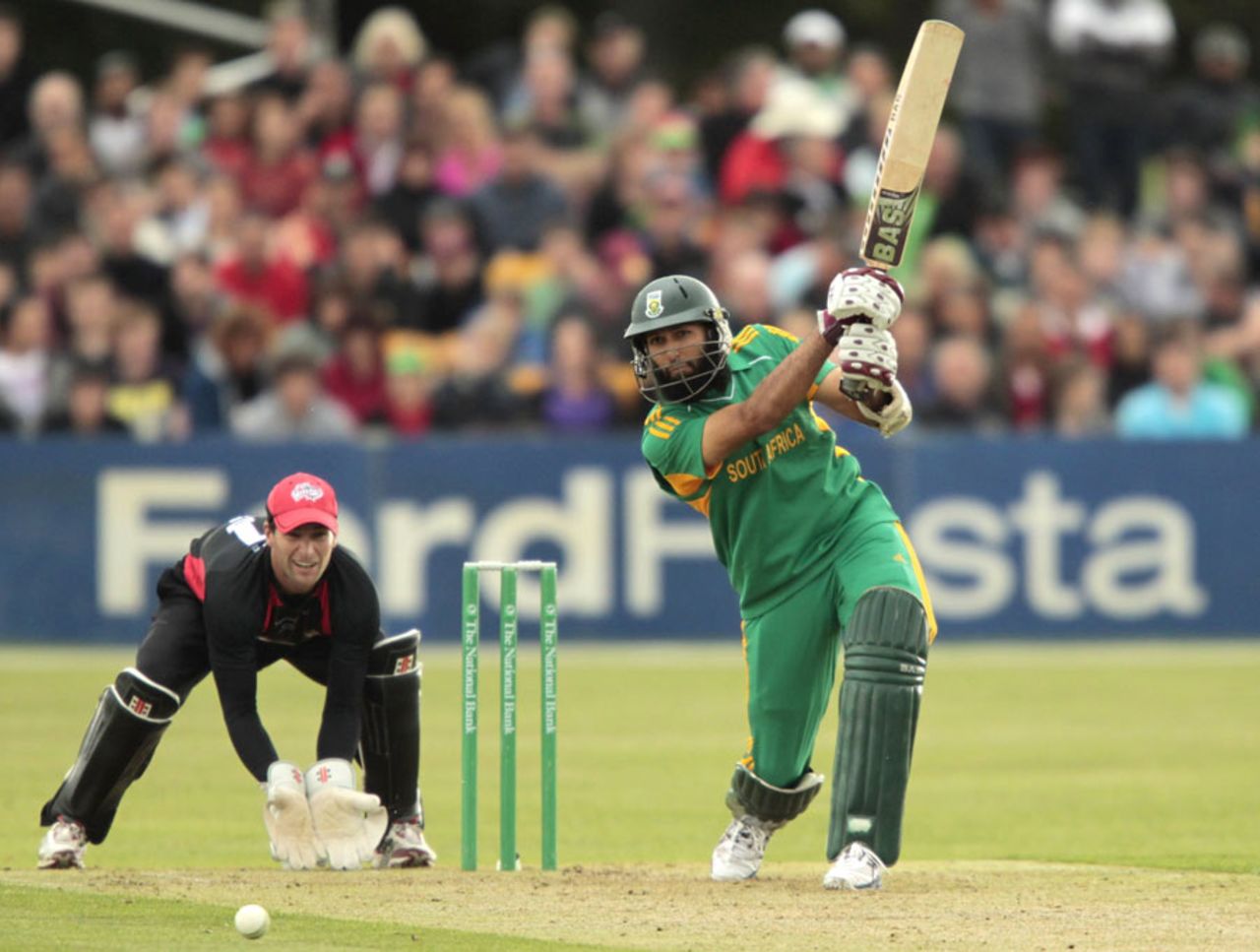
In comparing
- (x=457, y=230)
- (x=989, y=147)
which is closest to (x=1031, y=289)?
(x=989, y=147)

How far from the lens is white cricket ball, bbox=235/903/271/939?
7.33 meters

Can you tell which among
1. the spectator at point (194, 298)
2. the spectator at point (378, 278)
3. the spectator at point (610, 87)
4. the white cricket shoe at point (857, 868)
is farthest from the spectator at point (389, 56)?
the white cricket shoe at point (857, 868)

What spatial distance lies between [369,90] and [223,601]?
11.6 metres

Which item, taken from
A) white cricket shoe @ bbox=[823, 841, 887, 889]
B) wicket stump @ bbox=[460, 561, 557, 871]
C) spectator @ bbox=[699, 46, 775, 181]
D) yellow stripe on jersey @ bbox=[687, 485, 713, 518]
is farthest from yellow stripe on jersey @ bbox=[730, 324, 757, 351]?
spectator @ bbox=[699, 46, 775, 181]

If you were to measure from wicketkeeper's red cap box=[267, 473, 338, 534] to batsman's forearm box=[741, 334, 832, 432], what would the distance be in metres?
1.60

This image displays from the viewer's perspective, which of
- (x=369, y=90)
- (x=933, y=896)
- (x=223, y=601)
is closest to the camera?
(x=933, y=896)

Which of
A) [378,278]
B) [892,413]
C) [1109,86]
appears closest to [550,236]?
[378,278]

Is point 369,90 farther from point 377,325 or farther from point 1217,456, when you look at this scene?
point 1217,456

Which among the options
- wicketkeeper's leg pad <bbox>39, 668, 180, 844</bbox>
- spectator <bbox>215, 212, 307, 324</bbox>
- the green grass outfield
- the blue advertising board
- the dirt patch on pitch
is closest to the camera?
the dirt patch on pitch

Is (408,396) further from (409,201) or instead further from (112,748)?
(112,748)

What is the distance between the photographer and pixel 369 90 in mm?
19984

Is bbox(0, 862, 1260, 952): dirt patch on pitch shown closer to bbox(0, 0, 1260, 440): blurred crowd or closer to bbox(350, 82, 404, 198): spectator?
bbox(0, 0, 1260, 440): blurred crowd

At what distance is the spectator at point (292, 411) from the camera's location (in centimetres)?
1773

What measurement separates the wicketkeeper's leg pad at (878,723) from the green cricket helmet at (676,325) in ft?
3.39
